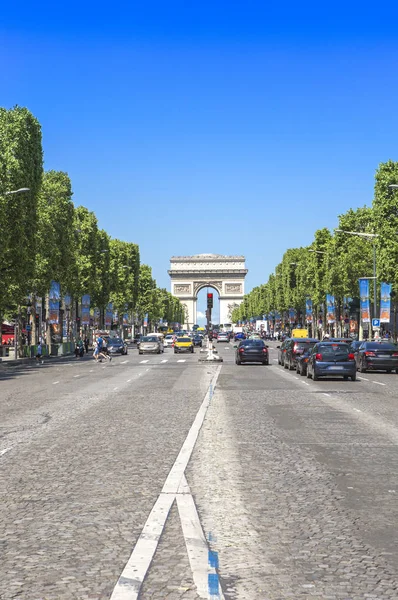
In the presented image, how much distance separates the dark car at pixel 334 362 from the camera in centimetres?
3378

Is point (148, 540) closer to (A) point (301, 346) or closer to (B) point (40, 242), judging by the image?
(A) point (301, 346)

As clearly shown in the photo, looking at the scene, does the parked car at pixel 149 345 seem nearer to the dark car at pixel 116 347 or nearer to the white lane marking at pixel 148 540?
the dark car at pixel 116 347

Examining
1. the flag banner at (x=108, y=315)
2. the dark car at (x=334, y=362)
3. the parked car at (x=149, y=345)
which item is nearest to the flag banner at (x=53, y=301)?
the parked car at (x=149, y=345)

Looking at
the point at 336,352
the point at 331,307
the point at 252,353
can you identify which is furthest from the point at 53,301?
the point at 336,352

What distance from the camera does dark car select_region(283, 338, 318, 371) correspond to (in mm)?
43500

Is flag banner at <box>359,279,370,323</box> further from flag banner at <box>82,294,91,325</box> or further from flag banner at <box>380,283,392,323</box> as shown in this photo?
flag banner at <box>82,294,91,325</box>

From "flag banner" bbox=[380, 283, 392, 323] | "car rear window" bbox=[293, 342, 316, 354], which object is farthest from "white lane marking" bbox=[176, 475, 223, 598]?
"flag banner" bbox=[380, 283, 392, 323]

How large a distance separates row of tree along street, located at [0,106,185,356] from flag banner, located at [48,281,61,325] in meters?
0.09

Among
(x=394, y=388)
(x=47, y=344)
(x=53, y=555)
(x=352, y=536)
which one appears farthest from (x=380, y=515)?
(x=47, y=344)

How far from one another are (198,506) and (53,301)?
2234 inches

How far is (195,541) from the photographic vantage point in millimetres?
7141

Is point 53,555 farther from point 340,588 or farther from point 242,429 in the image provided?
point 242,429

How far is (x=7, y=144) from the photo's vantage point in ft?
165

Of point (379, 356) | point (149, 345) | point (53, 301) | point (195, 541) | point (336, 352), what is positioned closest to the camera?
point (195, 541)
